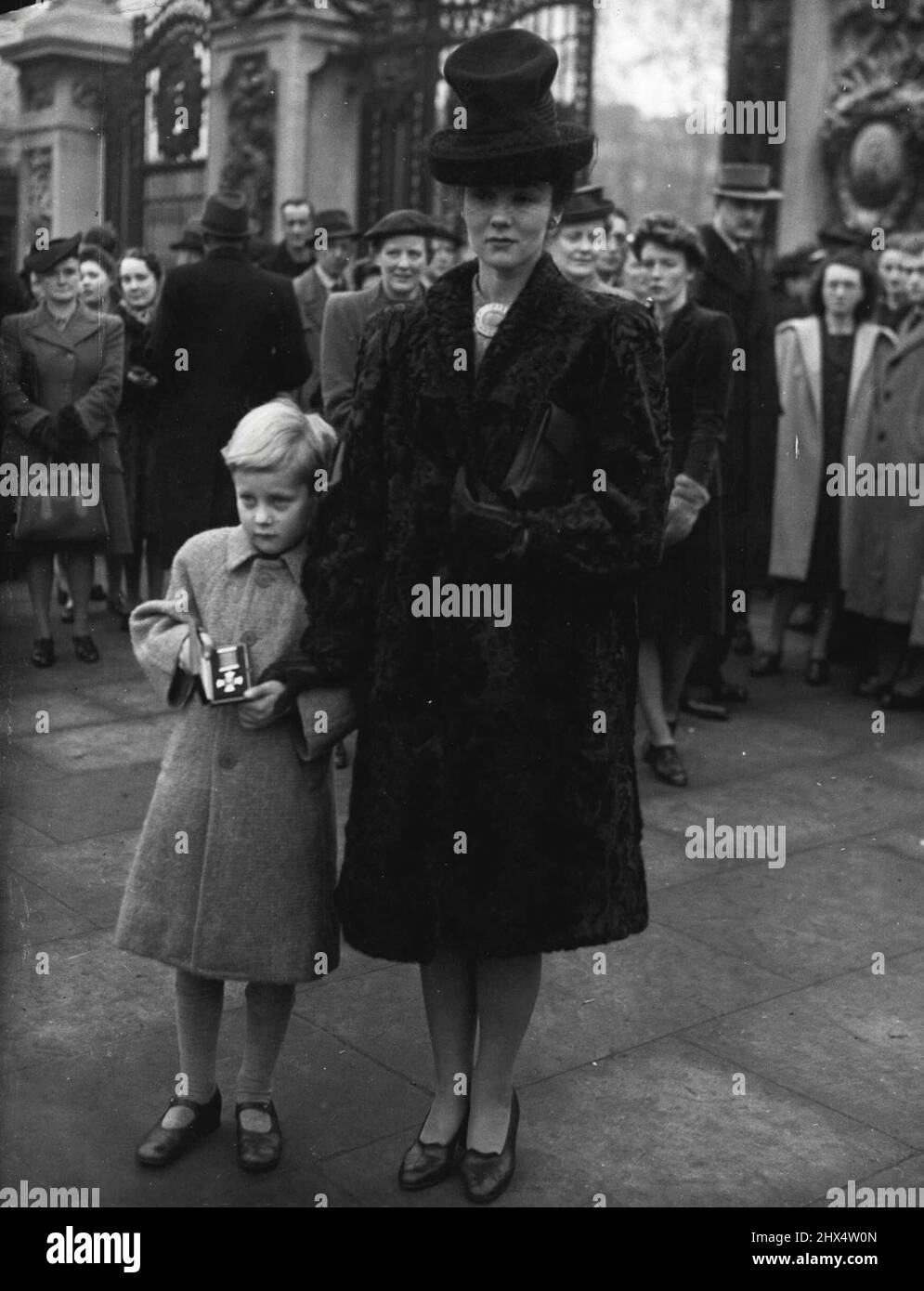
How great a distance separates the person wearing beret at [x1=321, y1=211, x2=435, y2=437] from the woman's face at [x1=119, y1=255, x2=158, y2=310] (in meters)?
2.89

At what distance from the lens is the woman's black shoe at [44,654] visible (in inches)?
295

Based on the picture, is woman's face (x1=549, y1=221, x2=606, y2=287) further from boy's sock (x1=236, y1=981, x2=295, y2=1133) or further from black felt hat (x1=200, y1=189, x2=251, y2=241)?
boy's sock (x1=236, y1=981, x2=295, y2=1133)

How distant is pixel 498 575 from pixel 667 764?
10.2 feet

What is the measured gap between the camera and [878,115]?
1121 cm

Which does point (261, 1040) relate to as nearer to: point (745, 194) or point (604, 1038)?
point (604, 1038)

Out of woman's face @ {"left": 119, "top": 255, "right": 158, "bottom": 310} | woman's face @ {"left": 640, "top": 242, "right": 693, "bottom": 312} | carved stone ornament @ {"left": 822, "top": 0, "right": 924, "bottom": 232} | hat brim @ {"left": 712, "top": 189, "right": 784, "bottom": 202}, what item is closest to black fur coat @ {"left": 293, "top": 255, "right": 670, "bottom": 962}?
woman's face @ {"left": 640, "top": 242, "right": 693, "bottom": 312}

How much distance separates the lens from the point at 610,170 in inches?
1014

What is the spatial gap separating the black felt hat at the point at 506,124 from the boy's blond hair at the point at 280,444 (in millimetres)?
503

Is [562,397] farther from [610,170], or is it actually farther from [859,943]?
[610,170]

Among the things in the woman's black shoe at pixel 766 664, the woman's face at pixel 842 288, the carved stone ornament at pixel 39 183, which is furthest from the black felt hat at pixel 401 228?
the carved stone ornament at pixel 39 183

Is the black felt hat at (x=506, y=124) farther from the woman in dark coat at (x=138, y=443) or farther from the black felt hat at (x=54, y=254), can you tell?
the woman in dark coat at (x=138, y=443)

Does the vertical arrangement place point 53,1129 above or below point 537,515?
below
